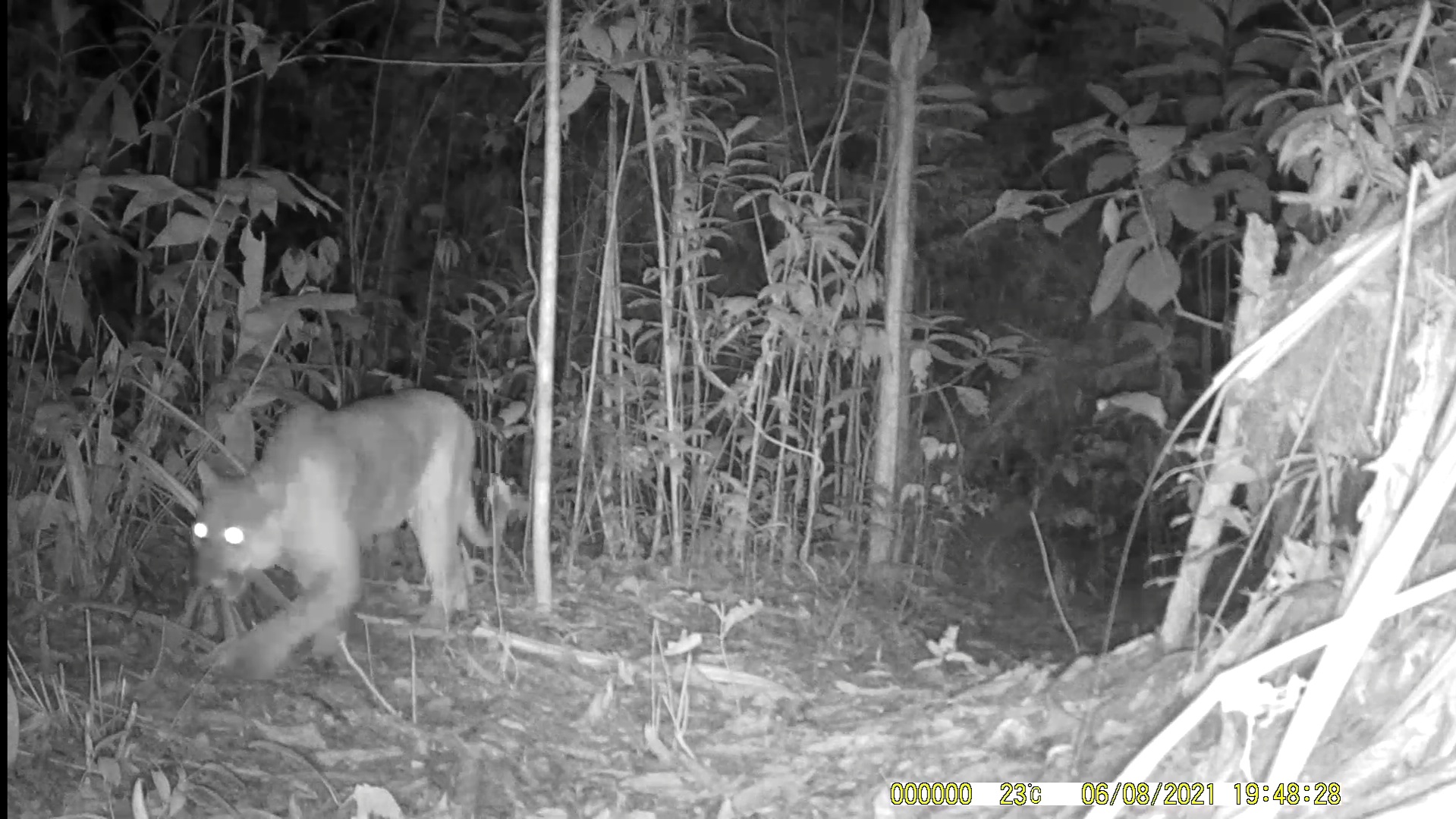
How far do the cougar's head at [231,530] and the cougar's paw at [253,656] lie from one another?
217 mm

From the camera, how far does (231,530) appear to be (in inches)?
168

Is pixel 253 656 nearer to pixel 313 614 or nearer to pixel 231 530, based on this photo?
pixel 313 614

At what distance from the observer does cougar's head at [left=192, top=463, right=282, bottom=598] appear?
166 inches

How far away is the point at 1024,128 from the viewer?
7.61m

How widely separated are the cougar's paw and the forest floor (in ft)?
0.18

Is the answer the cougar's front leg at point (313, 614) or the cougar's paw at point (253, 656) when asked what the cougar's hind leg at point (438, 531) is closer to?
the cougar's front leg at point (313, 614)

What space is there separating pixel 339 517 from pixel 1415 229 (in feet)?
11.5

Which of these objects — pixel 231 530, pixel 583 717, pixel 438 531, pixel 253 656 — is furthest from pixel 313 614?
pixel 583 717

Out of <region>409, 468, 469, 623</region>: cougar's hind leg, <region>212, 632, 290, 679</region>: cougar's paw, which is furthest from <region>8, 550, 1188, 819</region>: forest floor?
<region>409, 468, 469, 623</region>: cougar's hind leg

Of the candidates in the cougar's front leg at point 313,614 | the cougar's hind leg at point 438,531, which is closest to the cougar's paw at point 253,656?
the cougar's front leg at point 313,614

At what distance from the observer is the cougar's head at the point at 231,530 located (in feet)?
13.8

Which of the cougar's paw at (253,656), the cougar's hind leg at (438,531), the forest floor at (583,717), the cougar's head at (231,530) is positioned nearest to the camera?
the forest floor at (583,717)

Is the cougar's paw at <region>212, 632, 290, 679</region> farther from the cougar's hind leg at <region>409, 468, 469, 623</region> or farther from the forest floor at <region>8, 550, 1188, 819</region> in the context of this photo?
the cougar's hind leg at <region>409, 468, 469, 623</region>

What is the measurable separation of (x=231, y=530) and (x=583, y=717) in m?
1.37
